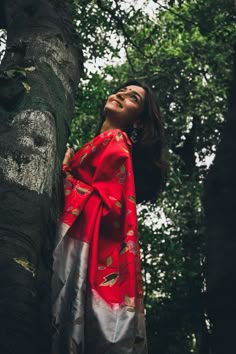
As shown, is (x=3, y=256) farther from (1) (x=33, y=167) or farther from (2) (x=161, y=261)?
(2) (x=161, y=261)

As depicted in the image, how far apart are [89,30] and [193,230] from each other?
418 cm

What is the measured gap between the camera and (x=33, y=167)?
6.60ft

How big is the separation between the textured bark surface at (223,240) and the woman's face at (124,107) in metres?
1.84

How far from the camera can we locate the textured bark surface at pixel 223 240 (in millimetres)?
1199

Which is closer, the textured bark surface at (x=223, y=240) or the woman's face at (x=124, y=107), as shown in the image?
the textured bark surface at (x=223, y=240)

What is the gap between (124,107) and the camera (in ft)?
10.8

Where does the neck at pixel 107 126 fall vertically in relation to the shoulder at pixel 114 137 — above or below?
above

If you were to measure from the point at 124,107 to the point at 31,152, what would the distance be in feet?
4.35

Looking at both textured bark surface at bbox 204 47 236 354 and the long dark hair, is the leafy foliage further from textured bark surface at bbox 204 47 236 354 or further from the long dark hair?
textured bark surface at bbox 204 47 236 354

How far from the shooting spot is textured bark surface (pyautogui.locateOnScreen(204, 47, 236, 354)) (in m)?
1.20

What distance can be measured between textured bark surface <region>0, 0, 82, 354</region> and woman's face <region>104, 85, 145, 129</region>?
1.69ft

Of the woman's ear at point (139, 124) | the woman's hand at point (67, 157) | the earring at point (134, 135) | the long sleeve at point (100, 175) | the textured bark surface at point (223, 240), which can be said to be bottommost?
the textured bark surface at point (223, 240)

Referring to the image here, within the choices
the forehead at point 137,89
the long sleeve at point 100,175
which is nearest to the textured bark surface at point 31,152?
the long sleeve at point 100,175

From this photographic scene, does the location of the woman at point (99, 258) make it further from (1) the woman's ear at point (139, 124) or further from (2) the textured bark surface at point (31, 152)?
(1) the woman's ear at point (139, 124)
